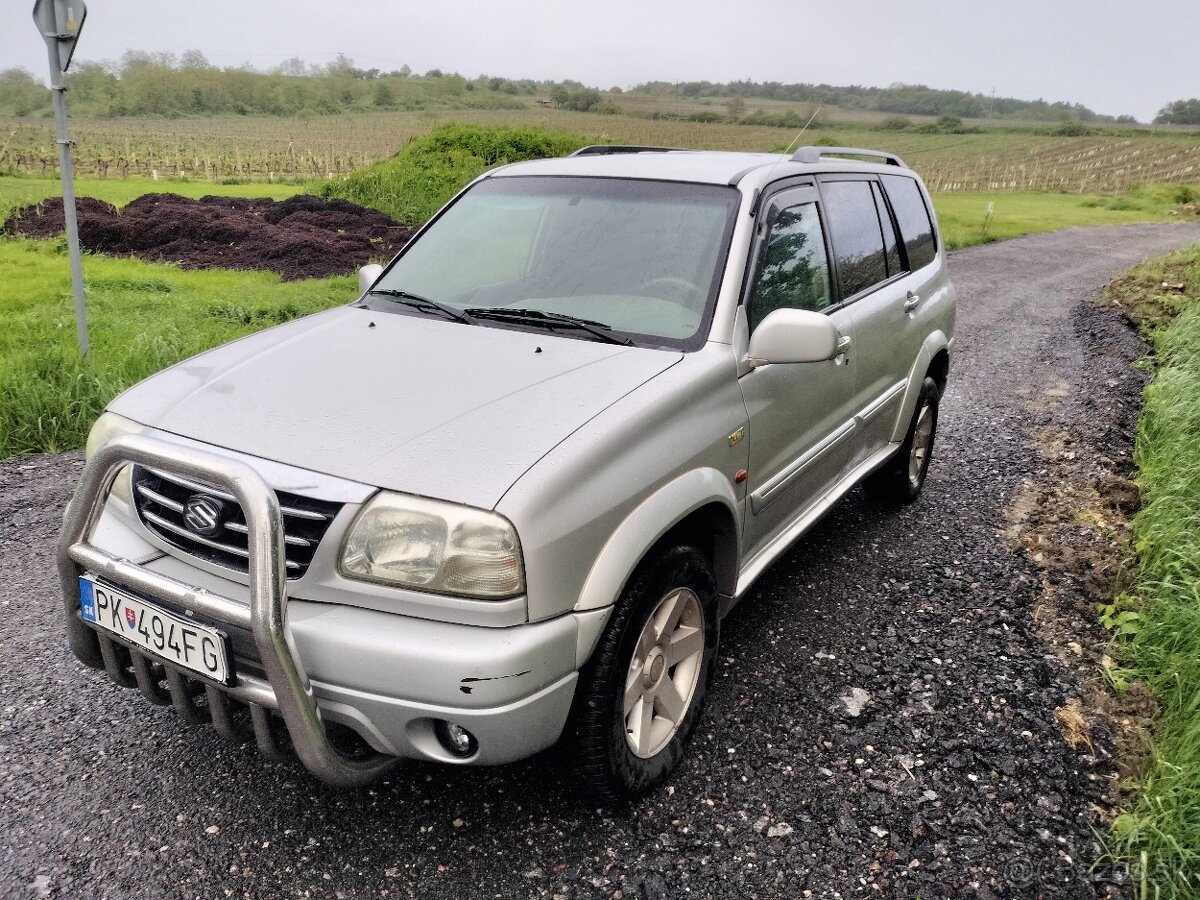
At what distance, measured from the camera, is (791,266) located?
130 inches

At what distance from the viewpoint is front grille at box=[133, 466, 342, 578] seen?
2.08 m

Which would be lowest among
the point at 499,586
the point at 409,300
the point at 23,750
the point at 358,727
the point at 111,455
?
the point at 23,750

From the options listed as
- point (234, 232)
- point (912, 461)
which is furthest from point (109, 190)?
point (912, 461)

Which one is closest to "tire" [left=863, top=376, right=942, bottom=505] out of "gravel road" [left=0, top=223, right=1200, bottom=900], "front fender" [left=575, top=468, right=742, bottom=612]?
"gravel road" [left=0, top=223, right=1200, bottom=900]

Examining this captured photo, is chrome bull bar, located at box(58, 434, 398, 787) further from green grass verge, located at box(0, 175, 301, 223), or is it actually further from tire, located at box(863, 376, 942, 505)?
green grass verge, located at box(0, 175, 301, 223)

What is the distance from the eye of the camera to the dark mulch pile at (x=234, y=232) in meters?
12.4

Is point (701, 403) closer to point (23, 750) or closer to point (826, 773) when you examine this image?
point (826, 773)

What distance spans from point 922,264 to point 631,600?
3.20m

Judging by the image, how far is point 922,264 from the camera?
468 centimetres

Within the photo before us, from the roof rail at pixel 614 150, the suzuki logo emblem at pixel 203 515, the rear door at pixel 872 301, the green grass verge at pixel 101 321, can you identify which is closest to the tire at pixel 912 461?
the rear door at pixel 872 301

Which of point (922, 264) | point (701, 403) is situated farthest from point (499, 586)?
point (922, 264)

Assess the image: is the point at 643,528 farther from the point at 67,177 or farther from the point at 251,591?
the point at 67,177

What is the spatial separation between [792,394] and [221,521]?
1930 millimetres

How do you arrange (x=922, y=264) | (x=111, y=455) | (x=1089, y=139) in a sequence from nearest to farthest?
1. (x=111, y=455)
2. (x=922, y=264)
3. (x=1089, y=139)
